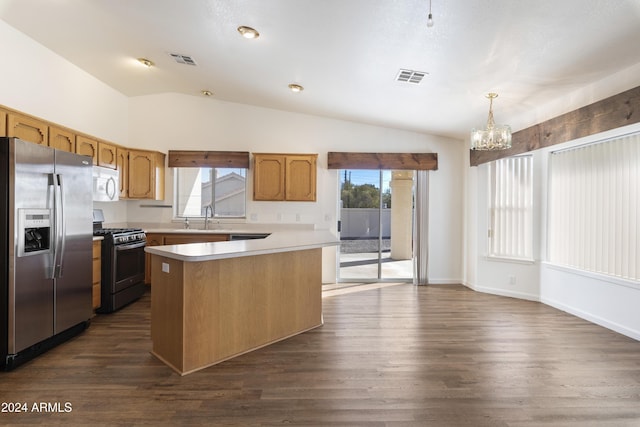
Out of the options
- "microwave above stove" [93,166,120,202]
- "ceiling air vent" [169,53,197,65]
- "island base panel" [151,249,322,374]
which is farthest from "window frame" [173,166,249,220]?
"island base panel" [151,249,322,374]

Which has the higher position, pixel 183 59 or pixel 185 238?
pixel 183 59

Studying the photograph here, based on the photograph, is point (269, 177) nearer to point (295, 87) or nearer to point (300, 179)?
point (300, 179)

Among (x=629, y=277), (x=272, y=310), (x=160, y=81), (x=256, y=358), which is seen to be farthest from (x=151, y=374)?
(x=629, y=277)

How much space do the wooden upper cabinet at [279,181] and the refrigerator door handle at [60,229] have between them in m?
2.73

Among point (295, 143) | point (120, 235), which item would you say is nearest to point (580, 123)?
point (295, 143)

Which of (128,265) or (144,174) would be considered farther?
(144,174)

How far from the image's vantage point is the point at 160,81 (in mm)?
4996

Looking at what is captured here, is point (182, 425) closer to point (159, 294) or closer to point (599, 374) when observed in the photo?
point (159, 294)

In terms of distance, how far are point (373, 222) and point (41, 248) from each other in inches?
177

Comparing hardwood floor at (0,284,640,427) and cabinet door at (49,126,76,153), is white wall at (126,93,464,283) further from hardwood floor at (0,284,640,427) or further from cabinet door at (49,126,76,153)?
hardwood floor at (0,284,640,427)

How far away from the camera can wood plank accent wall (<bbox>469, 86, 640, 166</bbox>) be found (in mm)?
3160

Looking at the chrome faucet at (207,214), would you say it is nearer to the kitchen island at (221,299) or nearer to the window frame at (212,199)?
the window frame at (212,199)

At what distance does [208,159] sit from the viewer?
555cm

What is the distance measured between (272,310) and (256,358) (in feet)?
1.46
